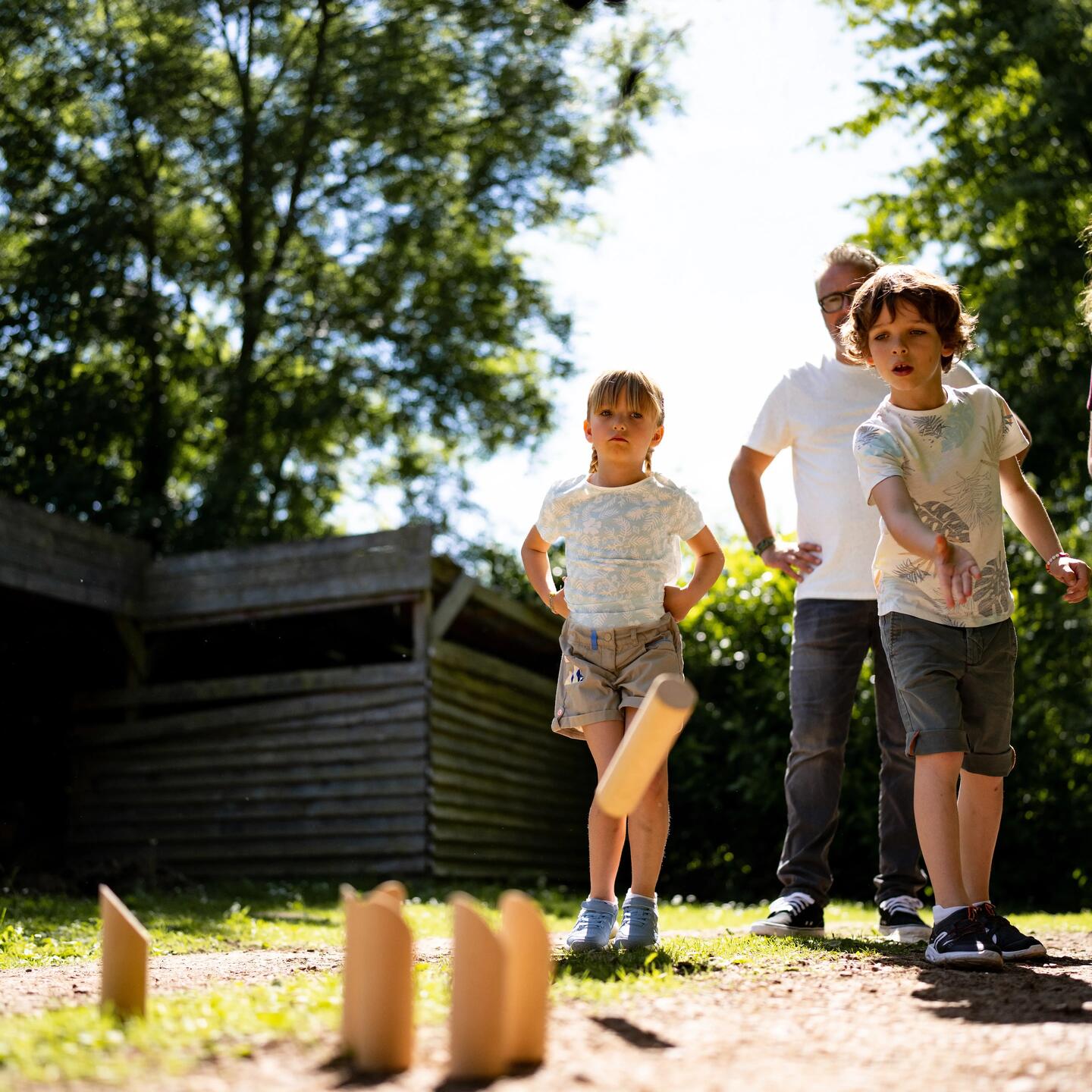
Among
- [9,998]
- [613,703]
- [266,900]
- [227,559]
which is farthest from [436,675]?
[9,998]

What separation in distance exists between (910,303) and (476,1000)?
2405 mm

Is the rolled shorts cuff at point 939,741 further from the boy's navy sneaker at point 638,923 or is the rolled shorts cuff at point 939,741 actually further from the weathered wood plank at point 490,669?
the weathered wood plank at point 490,669

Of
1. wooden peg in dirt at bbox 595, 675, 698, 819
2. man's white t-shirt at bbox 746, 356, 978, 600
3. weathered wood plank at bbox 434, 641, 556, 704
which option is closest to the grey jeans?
man's white t-shirt at bbox 746, 356, 978, 600

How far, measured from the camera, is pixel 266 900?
7988mm

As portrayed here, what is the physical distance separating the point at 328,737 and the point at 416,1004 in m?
8.30

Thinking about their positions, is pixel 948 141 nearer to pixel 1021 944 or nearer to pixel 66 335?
pixel 66 335

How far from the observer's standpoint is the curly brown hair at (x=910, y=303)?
11.9ft

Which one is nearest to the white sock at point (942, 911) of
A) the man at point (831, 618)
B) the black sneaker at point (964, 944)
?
the black sneaker at point (964, 944)

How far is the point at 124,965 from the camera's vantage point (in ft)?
7.61

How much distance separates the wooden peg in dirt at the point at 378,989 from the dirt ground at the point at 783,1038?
44 mm

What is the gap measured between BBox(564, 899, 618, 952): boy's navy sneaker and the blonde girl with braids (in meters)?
0.04

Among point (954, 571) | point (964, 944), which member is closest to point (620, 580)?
point (954, 571)

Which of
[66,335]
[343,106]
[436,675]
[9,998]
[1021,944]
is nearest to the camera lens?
[9,998]

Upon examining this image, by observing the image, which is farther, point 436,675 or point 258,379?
point 258,379
